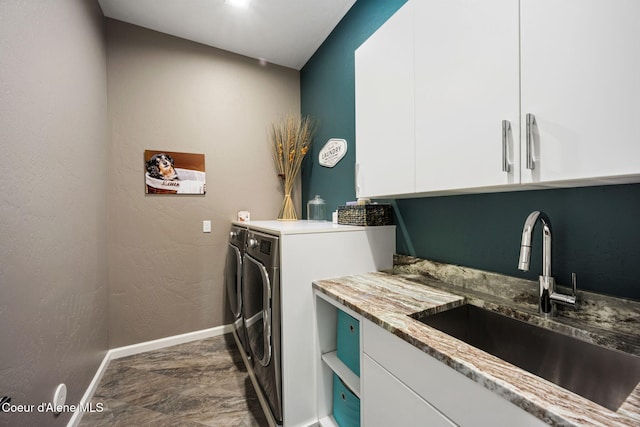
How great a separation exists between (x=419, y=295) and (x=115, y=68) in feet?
9.45

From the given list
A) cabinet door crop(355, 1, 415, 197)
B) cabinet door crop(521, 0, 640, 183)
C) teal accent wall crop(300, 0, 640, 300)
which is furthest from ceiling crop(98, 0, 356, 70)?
cabinet door crop(521, 0, 640, 183)

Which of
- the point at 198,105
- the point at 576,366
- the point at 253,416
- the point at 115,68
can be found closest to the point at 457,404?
the point at 576,366

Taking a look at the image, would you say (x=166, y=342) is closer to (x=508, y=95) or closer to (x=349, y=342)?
(x=349, y=342)

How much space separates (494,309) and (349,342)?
0.66 metres

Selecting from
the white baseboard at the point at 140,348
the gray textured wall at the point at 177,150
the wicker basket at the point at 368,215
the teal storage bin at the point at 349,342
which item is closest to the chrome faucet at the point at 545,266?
the teal storage bin at the point at 349,342

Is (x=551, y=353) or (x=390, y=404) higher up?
(x=551, y=353)

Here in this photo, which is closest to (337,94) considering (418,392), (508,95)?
(508,95)

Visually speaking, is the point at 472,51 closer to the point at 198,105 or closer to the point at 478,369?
the point at 478,369

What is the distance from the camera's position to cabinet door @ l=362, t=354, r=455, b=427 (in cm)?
73

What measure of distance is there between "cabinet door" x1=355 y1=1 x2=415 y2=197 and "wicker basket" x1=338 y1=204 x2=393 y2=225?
160mm

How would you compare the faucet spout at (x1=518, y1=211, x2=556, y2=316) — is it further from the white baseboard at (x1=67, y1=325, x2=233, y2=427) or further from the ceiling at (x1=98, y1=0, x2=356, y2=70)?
the white baseboard at (x1=67, y1=325, x2=233, y2=427)

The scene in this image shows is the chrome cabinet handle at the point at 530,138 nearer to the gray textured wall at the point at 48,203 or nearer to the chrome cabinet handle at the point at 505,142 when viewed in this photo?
the chrome cabinet handle at the point at 505,142

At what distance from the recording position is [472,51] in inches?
34.3

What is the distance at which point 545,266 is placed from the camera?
0.87 metres
